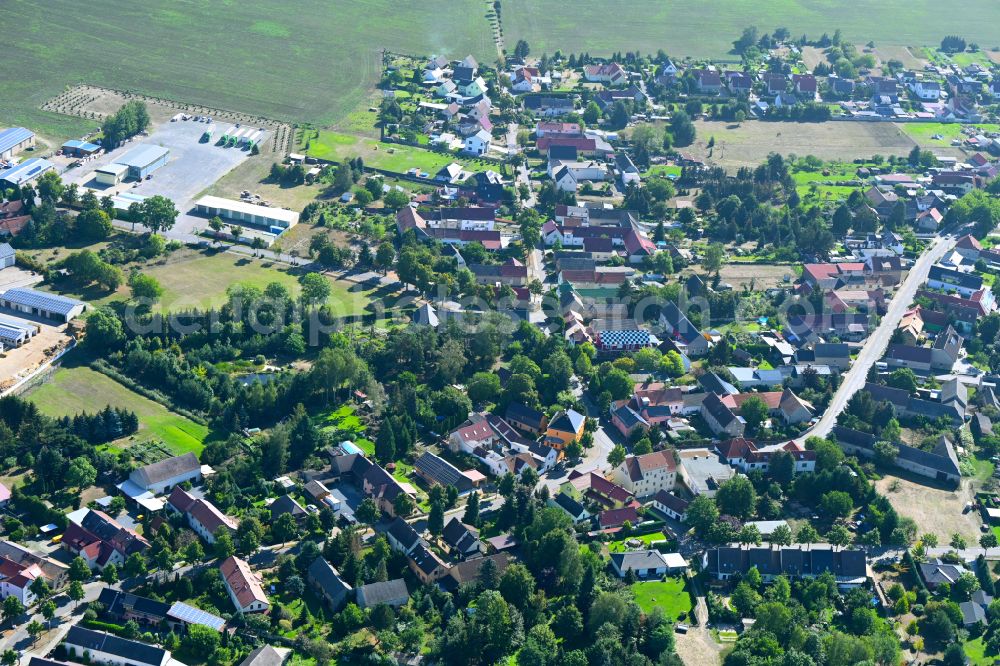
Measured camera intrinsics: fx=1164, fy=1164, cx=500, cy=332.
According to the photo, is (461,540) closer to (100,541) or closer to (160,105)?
(100,541)

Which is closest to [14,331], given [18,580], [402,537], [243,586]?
[18,580]

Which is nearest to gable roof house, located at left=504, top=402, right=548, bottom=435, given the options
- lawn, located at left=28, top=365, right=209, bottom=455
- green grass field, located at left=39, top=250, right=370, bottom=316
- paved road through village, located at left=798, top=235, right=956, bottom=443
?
paved road through village, located at left=798, top=235, right=956, bottom=443

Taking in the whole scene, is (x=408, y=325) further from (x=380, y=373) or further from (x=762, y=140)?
(x=762, y=140)

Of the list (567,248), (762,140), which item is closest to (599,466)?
(567,248)

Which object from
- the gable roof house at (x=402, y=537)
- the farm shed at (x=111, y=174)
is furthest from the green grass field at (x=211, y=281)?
the gable roof house at (x=402, y=537)

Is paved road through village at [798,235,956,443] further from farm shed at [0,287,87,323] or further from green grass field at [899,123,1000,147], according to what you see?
farm shed at [0,287,87,323]
